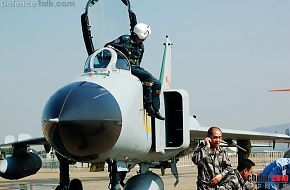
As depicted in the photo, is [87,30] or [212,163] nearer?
[212,163]

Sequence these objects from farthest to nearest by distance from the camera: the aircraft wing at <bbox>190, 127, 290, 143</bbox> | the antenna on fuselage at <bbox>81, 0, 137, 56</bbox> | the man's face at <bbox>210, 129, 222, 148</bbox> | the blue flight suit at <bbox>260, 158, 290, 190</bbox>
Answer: the aircraft wing at <bbox>190, 127, 290, 143</bbox> < the antenna on fuselage at <bbox>81, 0, 137, 56</bbox> < the blue flight suit at <bbox>260, 158, 290, 190</bbox> < the man's face at <bbox>210, 129, 222, 148</bbox>

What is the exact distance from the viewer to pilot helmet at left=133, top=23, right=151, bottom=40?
9.99 m

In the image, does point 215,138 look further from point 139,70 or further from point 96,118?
point 139,70

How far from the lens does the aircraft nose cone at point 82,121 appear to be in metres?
7.63

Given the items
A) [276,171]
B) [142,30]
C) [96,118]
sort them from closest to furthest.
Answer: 1. [96,118]
2. [276,171]
3. [142,30]

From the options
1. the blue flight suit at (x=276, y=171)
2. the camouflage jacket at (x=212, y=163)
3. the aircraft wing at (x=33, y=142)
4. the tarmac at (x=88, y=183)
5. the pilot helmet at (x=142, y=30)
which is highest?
the pilot helmet at (x=142, y=30)

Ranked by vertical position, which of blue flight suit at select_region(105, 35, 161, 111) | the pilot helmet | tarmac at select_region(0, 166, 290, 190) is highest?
the pilot helmet

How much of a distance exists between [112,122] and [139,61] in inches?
95.4

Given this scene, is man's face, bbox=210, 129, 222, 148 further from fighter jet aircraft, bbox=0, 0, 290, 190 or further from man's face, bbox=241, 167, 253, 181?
Result: fighter jet aircraft, bbox=0, 0, 290, 190

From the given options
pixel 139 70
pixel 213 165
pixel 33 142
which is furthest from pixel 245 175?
pixel 33 142

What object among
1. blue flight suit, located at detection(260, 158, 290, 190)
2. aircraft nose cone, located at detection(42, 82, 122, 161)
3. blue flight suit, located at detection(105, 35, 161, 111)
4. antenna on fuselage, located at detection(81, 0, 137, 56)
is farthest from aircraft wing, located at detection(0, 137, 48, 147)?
blue flight suit, located at detection(260, 158, 290, 190)

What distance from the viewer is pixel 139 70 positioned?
31.8 ft

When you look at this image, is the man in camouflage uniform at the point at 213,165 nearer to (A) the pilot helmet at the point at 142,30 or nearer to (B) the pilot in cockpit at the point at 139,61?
(B) the pilot in cockpit at the point at 139,61

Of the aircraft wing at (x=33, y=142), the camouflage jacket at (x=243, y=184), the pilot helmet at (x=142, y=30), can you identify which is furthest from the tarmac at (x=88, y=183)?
the aircraft wing at (x=33, y=142)
